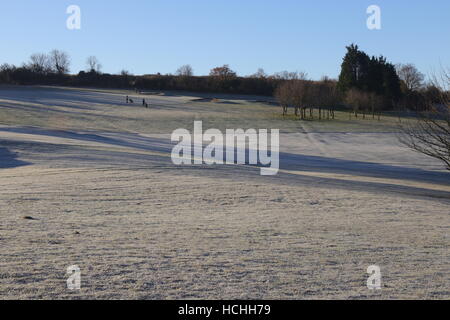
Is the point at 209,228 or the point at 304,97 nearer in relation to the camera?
the point at 209,228

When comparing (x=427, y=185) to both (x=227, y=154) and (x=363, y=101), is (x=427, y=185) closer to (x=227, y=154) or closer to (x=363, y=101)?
(x=227, y=154)

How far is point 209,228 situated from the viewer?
1376 centimetres

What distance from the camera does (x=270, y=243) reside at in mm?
12086

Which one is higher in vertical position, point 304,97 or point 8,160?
point 304,97

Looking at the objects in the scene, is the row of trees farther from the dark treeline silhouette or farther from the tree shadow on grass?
the tree shadow on grass

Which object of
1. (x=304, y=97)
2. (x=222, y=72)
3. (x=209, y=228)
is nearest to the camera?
(x=209, y=228)

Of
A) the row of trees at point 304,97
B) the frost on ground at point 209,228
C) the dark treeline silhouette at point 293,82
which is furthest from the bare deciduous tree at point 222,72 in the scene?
the frost on ground at point 209,228

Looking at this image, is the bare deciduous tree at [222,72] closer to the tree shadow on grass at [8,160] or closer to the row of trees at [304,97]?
the row of trees at [304,97]

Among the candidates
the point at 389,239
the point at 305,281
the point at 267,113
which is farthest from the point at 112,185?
the point at 267,113

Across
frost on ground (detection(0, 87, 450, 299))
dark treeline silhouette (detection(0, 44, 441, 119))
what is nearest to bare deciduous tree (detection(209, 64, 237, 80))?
dark treeline silhouette (detection(0, 44, 441, 119))

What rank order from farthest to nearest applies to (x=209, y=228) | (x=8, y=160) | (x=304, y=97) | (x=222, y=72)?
(x=222, y=72) < (x=304, y=97) < (x=8, y=160) < (x=209, y=228)

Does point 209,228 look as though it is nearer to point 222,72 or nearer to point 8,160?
point 8,160

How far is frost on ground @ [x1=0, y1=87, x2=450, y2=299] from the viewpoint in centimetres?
880

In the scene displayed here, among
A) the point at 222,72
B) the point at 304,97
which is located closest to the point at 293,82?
the point at 304,97
